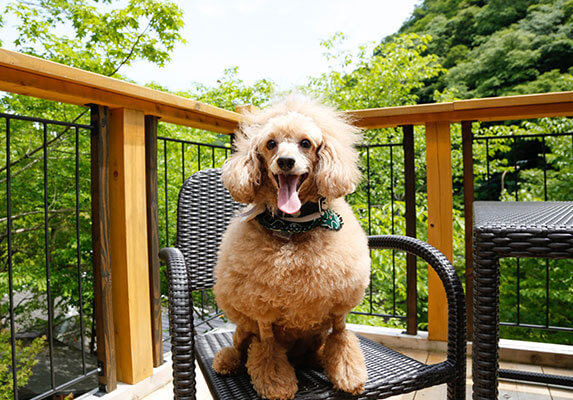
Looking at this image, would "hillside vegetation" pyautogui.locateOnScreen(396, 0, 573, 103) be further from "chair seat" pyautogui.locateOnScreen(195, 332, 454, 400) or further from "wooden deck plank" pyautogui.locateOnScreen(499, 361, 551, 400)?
"chair seat" pyautogui.locateOnScreen(195, 332, 454, 400)

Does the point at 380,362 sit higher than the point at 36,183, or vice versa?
the point at 36,183

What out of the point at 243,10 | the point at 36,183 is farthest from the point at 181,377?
the point at 243,10

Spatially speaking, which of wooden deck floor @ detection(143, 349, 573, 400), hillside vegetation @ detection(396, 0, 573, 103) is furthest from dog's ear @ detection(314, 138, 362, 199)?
hillside vegetation @ detection(396, 0, 573, 103)

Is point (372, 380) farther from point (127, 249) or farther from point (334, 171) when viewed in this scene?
point (127, 249)

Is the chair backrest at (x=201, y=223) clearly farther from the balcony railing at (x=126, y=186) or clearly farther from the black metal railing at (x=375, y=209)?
the black metal railing at (x=375, y=209)

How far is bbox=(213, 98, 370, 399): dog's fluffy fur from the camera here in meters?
0.79

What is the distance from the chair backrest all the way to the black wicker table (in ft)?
2.69

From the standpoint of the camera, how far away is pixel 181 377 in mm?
811

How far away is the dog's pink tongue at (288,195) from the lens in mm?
765

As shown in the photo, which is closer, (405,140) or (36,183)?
(405,140)

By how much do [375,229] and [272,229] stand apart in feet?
9.16

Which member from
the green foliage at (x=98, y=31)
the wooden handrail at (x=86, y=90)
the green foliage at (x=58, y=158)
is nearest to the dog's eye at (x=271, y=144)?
the wooden handrail at (x=86, y=90)

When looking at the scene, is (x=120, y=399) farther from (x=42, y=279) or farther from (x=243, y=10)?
(x=243, y=10)

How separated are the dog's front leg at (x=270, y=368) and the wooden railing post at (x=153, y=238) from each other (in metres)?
0.94
